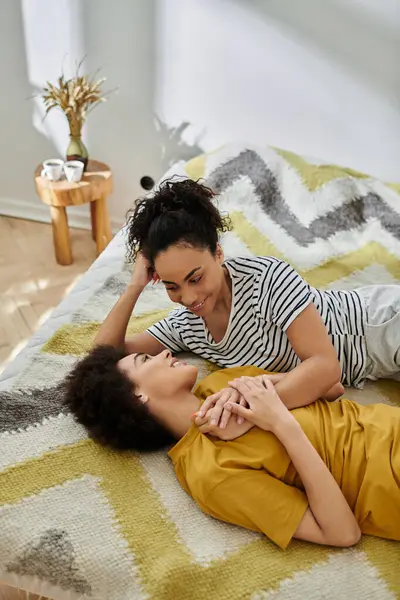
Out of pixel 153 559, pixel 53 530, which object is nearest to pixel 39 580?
pixel 53 530

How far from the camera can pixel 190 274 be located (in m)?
1.43

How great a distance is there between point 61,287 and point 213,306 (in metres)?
1.37

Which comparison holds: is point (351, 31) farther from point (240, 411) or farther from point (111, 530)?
point (111, 530)

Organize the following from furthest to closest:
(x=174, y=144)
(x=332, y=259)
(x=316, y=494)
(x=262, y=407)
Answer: (x=174, y=144)
(x=332, y=259)
(x=262, y=407)
(x=316, y=494)

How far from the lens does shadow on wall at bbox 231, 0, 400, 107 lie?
244 centimetres

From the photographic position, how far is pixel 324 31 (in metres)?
2.51

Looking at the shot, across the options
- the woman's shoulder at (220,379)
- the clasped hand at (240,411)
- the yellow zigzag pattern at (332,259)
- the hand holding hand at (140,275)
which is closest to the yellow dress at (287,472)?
the clasped hand at (240,411)

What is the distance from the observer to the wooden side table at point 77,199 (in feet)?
8.86

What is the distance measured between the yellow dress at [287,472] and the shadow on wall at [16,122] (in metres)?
2.14

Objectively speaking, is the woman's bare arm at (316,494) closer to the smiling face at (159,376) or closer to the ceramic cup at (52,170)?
the smiling face at (159,376)

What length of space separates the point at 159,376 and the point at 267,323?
0.33 m

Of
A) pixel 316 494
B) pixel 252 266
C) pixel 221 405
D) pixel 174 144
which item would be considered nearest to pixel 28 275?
pixel 174 144

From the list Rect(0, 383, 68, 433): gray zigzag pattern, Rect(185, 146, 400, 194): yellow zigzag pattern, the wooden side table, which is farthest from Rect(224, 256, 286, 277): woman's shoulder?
the wooden side table

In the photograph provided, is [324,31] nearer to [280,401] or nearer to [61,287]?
[61,287]
